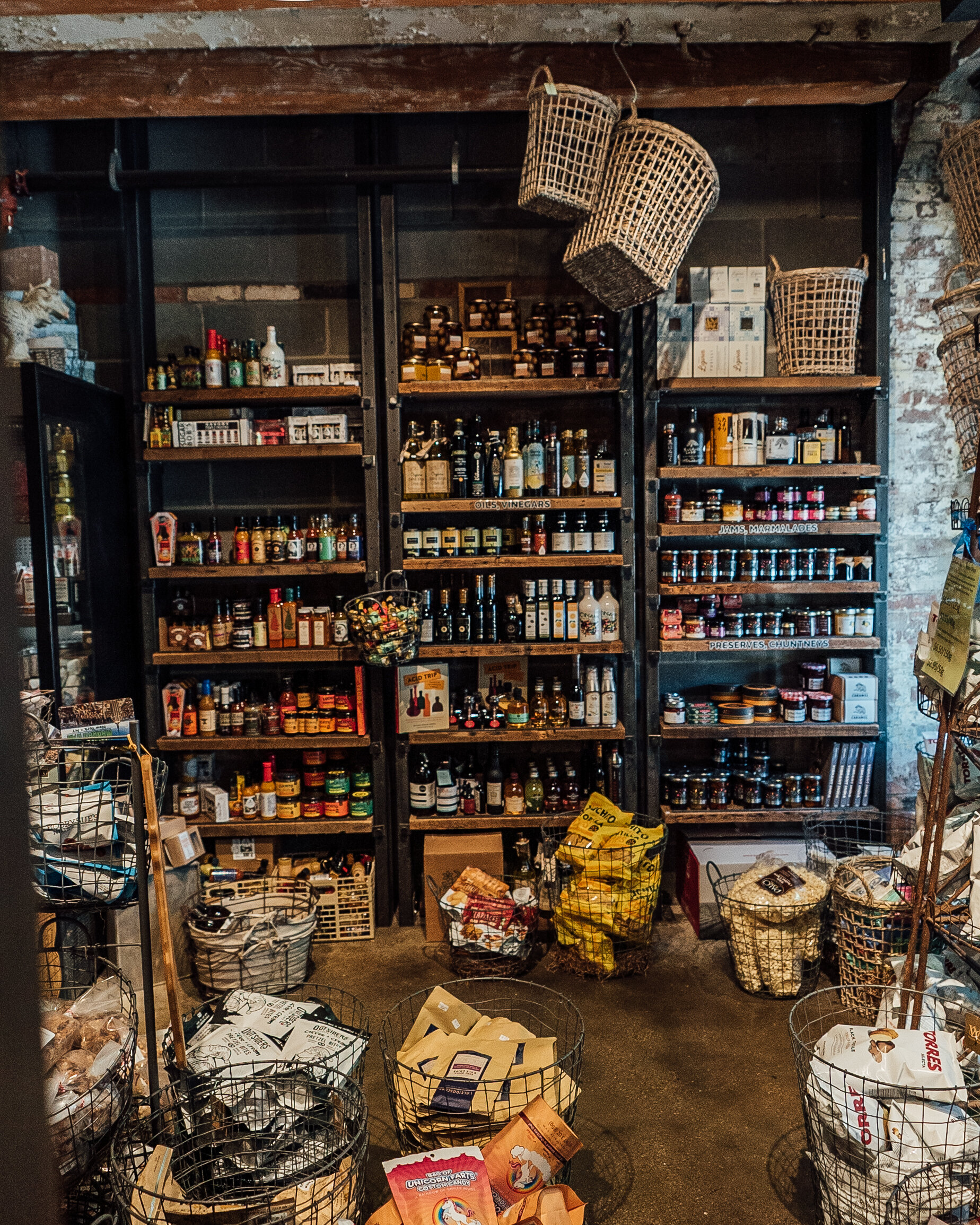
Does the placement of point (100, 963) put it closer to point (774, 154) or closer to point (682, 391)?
point (682, 391)

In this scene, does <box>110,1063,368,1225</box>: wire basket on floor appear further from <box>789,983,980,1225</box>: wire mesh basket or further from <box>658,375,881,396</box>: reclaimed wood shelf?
<box>658,375,881,396</box>: reclaimed wood shelf

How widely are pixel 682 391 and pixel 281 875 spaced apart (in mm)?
2799

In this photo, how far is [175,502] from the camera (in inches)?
173

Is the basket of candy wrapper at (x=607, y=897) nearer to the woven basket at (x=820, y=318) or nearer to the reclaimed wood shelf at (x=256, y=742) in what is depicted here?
the reclaimed wood shelf at (x=256, y=742)

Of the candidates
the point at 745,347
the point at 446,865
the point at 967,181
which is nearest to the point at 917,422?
the point at 745,347

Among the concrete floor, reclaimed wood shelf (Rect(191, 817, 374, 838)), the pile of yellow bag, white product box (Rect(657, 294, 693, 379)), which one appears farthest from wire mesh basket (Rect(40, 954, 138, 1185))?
white product box (Rect(657, 294, 693, 379))

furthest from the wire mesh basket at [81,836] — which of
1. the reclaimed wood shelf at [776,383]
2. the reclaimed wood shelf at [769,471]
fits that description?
the reclaimed wood shelf at [776,383]

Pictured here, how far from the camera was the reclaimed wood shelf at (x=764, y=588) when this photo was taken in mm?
4113

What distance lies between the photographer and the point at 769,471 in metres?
4.08

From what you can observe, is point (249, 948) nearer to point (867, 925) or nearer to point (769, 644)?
point (867, 925)

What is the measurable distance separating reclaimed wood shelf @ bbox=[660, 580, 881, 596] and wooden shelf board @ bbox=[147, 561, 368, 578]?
4.63 feet

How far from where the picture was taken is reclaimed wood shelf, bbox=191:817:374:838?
4094 mm

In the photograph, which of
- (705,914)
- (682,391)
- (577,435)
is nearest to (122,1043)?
(705,914)

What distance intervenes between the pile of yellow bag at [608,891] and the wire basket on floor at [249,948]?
1.03 metres
